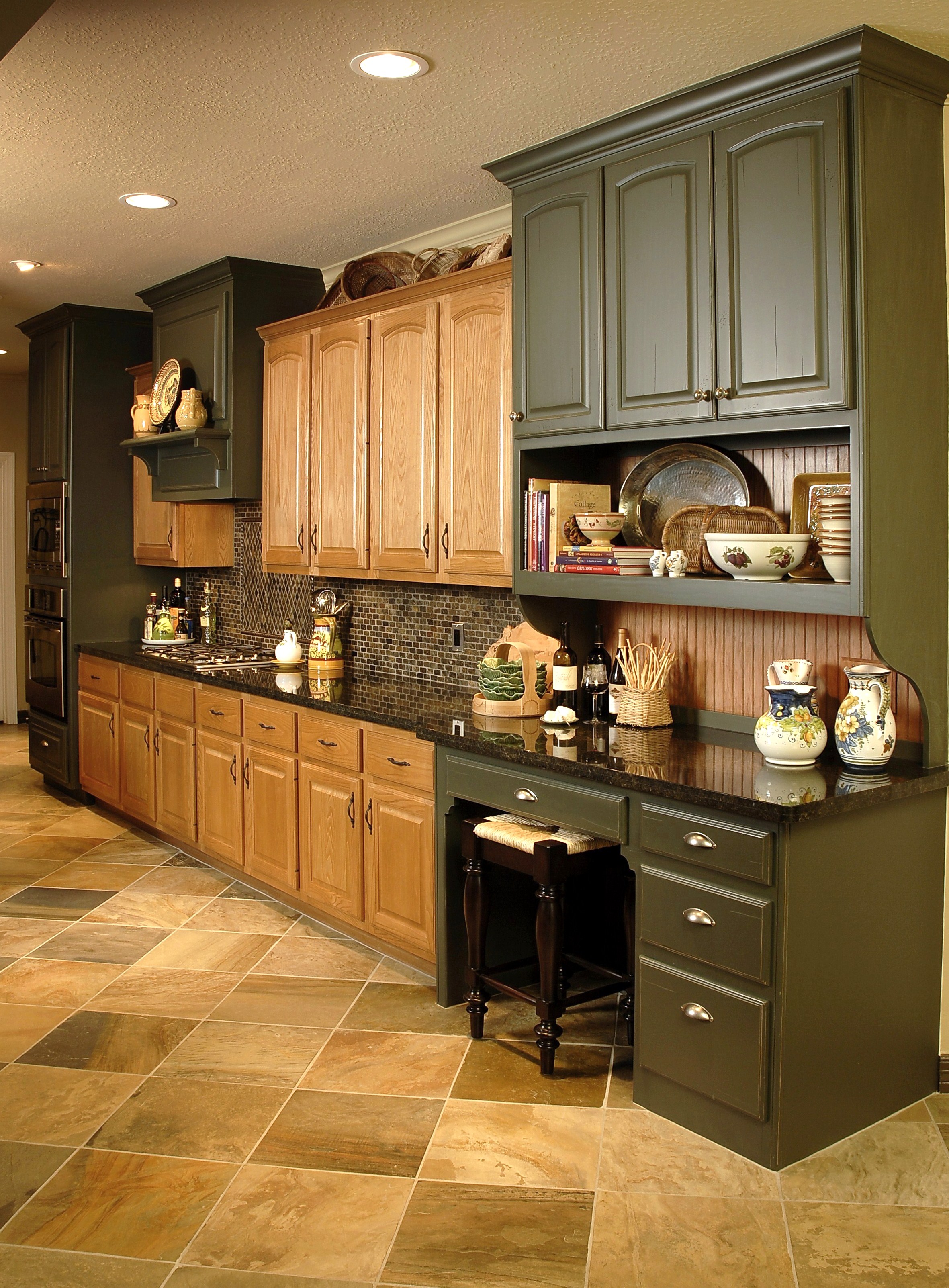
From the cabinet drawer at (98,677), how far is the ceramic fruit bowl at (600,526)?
3075mm

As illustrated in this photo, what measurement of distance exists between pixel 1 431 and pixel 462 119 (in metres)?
6.52

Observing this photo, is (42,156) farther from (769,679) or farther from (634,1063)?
(634,1063)

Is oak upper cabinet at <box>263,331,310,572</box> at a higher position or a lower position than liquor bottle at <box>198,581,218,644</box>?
higher

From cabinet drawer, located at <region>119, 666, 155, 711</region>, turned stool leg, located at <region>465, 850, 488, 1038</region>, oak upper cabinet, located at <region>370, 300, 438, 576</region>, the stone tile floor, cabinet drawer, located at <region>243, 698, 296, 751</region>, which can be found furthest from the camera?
cabinet drawer, located at <region>119, 666, 155, 711</region>

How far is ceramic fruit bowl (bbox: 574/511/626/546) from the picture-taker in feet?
11.3

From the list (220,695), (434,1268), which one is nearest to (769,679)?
(434,1268)

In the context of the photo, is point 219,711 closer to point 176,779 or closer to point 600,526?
point 176,779

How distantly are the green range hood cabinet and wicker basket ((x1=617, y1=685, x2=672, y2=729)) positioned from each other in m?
2.48

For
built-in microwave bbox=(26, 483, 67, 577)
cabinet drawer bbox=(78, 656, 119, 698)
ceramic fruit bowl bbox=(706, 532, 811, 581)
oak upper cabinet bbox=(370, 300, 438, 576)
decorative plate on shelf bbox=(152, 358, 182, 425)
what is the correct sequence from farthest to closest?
1. built-in microwave bbox=(26, 483, 67, 577)
2. cabinet drawer bbox=(78, 656, 119, 698)
3. decorative plate on shelf bbox=(152, 358, 182, 425)
4. oak upper cabinet bbox=(370, 300, 438, 576)
5. ceramic fruit bowl bbox=(706, 532, 811, 581)

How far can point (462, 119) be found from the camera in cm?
328

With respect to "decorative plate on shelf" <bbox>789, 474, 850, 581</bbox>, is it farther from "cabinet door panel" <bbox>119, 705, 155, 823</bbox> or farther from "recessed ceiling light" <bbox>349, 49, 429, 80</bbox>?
"cabinet door panel" <bbox>119, 705, 155, 823</bbox>

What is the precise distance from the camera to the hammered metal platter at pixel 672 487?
328cm

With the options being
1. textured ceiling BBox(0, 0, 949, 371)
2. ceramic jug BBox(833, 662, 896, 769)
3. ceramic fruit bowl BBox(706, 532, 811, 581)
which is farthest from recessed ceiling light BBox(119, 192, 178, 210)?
ceramic jug BBox(833, 662, 896, 769)

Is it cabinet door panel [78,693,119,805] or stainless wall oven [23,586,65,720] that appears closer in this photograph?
cabinet door panel [78,693,119,805]
